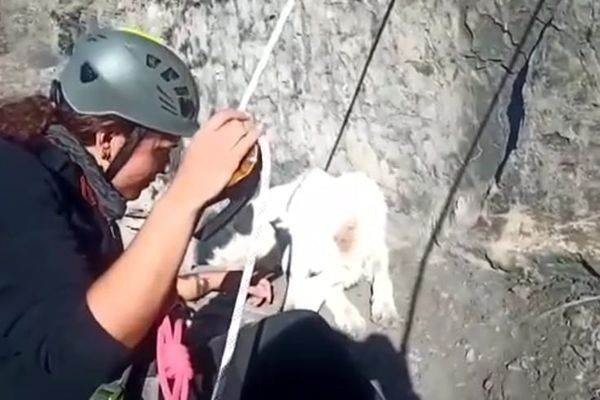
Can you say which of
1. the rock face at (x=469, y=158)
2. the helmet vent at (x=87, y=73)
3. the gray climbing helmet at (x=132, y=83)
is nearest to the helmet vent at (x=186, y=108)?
A: the gray climbing helmet at (x=132, y=83)

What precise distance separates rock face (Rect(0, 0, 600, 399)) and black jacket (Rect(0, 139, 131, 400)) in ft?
3.04

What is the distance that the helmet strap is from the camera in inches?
60.4

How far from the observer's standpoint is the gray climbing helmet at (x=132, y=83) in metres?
1.60

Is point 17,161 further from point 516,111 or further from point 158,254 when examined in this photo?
point 516,111

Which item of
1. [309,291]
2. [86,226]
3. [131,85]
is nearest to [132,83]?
[131,85]

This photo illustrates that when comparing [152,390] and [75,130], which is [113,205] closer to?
[75,130]

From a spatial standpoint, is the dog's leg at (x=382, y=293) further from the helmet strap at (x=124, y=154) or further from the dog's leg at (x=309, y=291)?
the helmet strap at (x=124, y=154)

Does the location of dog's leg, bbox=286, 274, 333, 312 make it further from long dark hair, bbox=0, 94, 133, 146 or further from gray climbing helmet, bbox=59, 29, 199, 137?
long dark hair, bbox=0, 94, 133, 146

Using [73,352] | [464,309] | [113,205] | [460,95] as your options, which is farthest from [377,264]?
[73,352]

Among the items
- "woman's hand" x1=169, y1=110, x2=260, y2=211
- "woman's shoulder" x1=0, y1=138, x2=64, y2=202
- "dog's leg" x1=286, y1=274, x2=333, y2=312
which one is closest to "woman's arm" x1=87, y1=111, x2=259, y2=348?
"woman's hand" x1=169, y1=110, x2=260, y2=211

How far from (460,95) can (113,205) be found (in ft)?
2.81

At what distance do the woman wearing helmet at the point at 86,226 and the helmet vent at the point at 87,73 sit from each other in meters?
0.04

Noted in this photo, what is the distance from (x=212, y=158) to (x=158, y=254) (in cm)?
12

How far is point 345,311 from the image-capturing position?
7.60 feet
